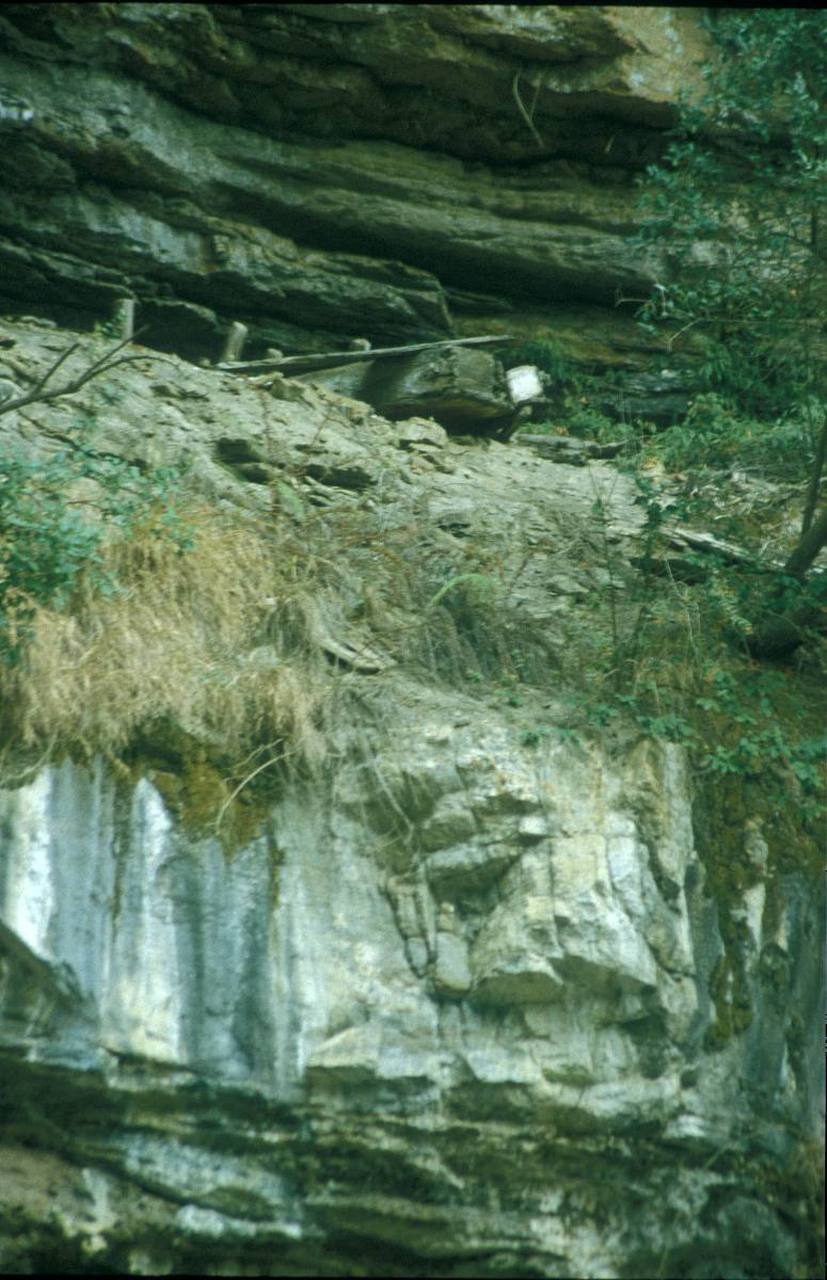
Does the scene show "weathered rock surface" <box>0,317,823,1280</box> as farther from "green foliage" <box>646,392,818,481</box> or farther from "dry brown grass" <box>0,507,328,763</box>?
"green foliage" <box>646,392,818,481</box>

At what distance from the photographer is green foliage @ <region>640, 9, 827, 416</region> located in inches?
279

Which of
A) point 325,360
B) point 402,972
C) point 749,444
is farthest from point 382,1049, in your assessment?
point 325,360

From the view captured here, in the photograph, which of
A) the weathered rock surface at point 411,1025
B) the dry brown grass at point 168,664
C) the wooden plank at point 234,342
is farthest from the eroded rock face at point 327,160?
the weathered rock surface at point 411,1025

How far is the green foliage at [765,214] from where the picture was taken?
7078 mm

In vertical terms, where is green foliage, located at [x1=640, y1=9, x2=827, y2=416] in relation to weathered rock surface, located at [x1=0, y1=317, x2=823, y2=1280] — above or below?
above

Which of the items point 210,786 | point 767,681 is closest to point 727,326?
point 767,681

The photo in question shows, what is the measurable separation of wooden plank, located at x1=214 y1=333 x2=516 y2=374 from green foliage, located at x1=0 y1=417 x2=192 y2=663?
260 cm

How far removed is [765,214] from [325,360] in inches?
127

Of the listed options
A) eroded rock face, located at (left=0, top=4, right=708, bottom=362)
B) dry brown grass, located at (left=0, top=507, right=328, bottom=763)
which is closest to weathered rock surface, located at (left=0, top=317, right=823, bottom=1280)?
dry brown grass, located at (left=0, top=507, right=328, bottom=763)

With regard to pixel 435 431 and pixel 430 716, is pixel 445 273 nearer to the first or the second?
pixel 435 431

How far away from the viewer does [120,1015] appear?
515cm

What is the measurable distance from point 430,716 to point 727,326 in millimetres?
2988

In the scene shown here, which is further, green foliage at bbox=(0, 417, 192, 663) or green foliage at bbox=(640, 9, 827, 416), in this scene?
green foliage at bbox=(640, 9, 827, 416)

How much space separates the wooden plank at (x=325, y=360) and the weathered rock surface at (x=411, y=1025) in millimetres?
4203
